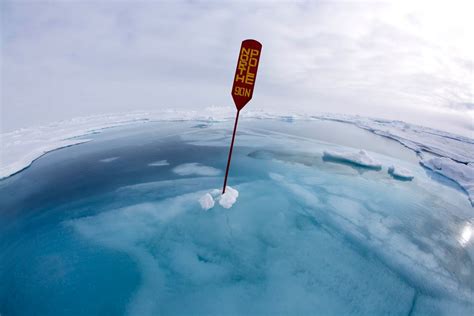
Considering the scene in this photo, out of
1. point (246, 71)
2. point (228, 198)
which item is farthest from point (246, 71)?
point (228, 198)

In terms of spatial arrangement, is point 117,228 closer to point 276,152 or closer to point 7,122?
point 276,152

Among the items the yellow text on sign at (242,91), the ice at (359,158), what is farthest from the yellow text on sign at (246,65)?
the ice at (359,158)

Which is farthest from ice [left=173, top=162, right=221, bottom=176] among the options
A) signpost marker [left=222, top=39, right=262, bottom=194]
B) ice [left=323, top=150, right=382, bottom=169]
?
ice [left=323, top=150, right=382, bottom=169]

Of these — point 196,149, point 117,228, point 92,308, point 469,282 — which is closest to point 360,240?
point 469,282

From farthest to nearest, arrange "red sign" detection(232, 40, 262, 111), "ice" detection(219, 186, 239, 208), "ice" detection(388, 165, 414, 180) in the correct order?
"ice" detection(388, 165, 414, 180), "ice" detection(219, 186, 239, 208), "red sign" detection(232, 40, 262, 111)

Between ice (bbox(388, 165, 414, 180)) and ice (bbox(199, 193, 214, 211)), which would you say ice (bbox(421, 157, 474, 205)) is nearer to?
ice (bbox(388, 165, 414, 180))

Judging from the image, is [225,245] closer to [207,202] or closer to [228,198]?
[207,202]

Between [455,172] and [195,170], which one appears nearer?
[195,170]
